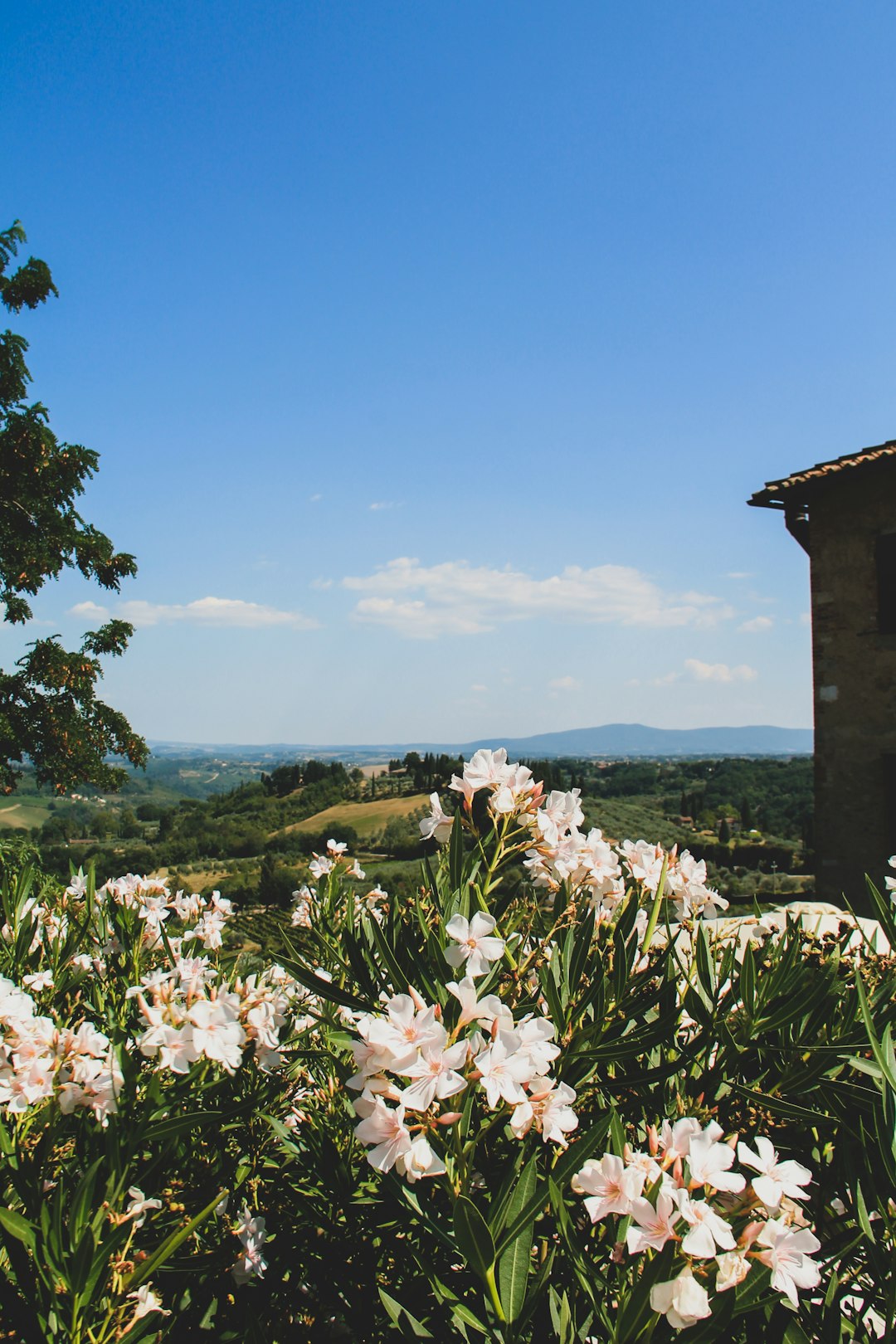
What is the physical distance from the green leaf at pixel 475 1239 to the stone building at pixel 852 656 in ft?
30.9

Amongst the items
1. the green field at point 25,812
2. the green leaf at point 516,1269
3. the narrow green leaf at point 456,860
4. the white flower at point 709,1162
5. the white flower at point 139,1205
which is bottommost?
the green field at point 25,812

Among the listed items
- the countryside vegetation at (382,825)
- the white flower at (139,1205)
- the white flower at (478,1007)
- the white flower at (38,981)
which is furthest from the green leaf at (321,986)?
the countryside vegetation at (382,825)

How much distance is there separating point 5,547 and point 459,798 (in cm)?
1203

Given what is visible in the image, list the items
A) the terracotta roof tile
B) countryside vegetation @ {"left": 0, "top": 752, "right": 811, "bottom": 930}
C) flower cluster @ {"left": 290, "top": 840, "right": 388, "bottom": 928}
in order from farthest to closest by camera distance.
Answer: countryside vegetation @ {"left": 0, "top": 752, "right": 811, "bottom": 930} < the terracotta roof tile < flower cluster @ {"left": 290, "top": 840, "right": 388, "bottom": 928}

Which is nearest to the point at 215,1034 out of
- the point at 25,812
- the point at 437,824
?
the point at 437,824

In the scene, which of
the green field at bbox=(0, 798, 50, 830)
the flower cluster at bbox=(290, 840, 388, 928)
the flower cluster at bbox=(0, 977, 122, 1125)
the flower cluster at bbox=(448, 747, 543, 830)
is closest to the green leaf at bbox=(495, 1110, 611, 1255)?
the flower cluster at bbox=(448, 747, 543, 830)

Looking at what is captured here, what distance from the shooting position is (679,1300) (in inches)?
33.3

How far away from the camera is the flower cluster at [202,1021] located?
1280mm

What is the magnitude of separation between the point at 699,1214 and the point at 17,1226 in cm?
87

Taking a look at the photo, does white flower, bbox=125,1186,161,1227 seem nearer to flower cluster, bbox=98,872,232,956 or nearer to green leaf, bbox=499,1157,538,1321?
green leaf, bbox=499,1157,538,1321

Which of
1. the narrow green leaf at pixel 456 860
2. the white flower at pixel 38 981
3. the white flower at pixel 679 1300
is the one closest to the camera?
the white flower at pixel 679 1300

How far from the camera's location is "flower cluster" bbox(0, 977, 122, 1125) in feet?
4.14

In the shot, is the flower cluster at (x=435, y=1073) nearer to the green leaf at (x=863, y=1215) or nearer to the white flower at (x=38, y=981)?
the green leaf at (x=863, y=1215)

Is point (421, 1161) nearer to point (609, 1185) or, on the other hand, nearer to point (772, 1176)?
point (609, 1185)
